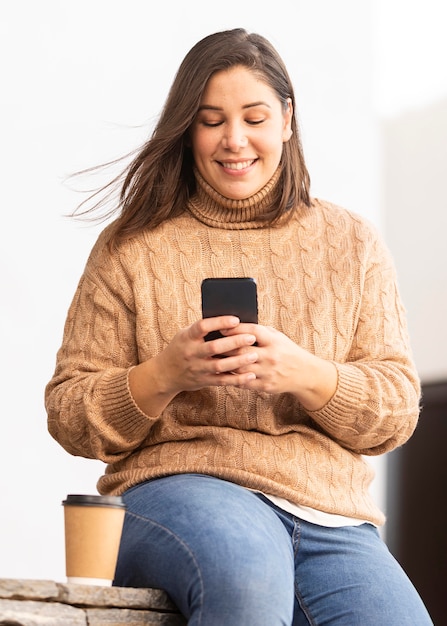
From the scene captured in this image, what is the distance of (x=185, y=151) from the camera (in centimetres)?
→ 172

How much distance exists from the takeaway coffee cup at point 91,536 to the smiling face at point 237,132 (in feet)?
1.90

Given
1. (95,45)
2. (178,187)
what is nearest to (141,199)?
(178,187)

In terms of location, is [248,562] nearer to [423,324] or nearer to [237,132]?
[237,132]

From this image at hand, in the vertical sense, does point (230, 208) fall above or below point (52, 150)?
below

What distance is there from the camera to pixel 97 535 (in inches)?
50.3

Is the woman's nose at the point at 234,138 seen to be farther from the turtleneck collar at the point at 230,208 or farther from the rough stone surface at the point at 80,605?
the rough stone surface at the point at 80,605

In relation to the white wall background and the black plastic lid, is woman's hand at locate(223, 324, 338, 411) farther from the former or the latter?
the white wall background

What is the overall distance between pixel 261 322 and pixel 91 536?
0.46 m

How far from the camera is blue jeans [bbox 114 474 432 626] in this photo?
1.23 metres

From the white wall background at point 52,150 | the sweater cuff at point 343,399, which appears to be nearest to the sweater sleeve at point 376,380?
the sweater cuff at point 343,399

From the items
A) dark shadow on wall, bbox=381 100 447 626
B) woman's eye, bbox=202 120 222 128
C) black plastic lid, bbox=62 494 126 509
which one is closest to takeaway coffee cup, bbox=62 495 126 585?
black plastic lid, bbox=62 494 126 509

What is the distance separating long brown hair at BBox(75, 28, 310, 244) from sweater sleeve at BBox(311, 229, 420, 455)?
176 millimetres

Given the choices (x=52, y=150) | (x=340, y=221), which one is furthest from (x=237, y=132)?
(x=52, y=150)

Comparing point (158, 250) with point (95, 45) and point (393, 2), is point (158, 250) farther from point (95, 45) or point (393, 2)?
point (393, 2)
